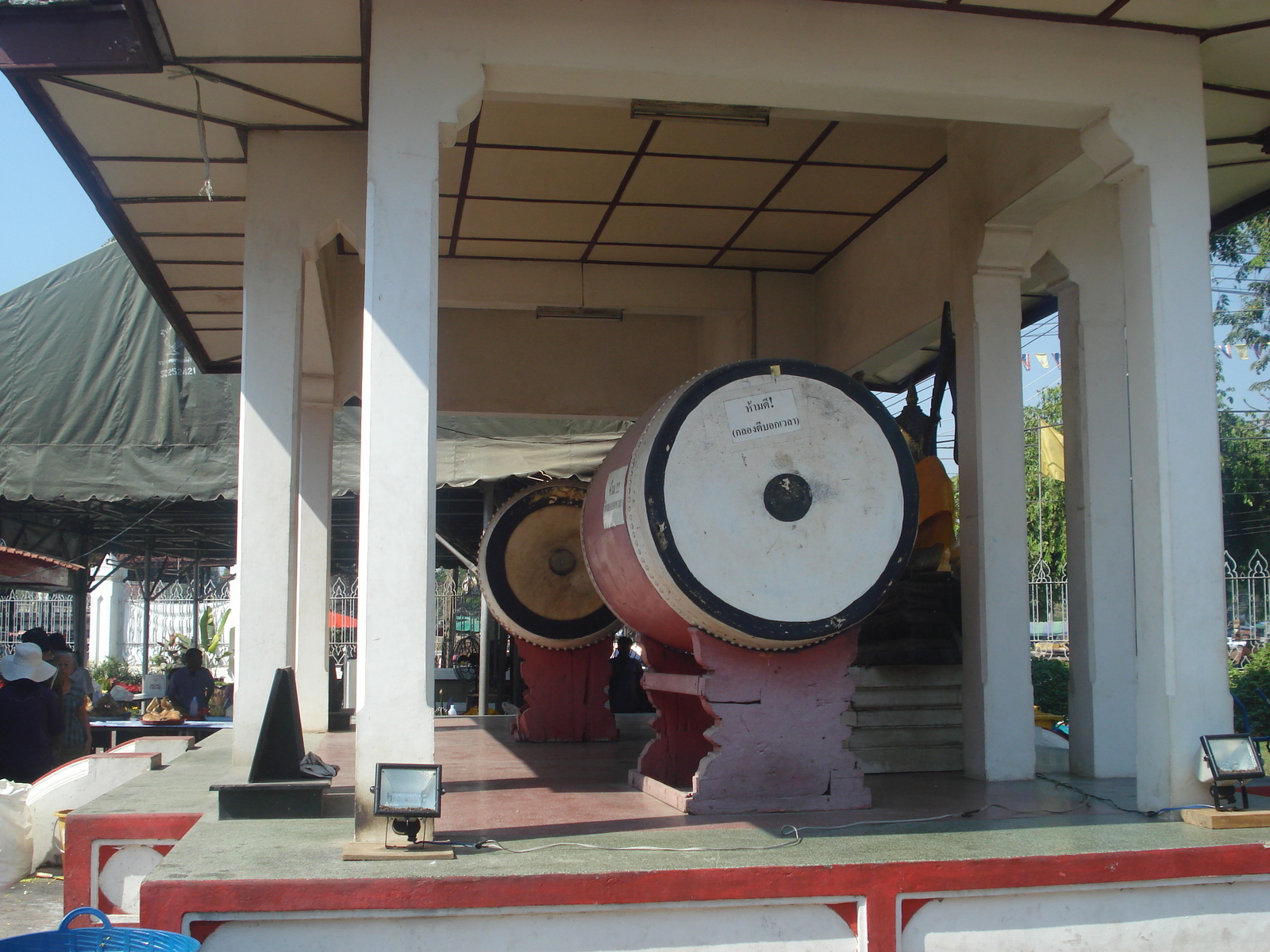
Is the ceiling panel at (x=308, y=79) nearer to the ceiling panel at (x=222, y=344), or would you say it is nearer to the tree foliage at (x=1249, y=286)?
the ceiling panel at (x=222, y=344)

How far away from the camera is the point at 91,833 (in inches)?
181

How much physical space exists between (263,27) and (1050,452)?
99.0ft

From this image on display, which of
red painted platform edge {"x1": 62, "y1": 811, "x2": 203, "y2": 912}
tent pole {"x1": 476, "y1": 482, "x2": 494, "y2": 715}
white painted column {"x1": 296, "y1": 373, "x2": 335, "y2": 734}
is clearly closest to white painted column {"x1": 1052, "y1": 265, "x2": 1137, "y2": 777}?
red painted platform edge {"x1": 62, "y1": 811, "x2": 203, "y2": 912}

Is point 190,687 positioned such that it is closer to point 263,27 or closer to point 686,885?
point 263,27

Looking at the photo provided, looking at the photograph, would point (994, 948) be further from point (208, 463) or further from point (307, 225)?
point (208, 463)

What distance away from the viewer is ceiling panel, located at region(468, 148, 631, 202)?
7703 mm

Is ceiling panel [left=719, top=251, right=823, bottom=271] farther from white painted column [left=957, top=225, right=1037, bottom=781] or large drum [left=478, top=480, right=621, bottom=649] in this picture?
white painted column [left=957, top=225, right=1037, bottom=781]

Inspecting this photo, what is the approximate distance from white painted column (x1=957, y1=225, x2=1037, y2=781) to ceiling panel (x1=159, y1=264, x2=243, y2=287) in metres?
5.68

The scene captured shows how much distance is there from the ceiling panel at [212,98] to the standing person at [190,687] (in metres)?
8.39

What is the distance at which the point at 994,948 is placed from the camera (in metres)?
3.85

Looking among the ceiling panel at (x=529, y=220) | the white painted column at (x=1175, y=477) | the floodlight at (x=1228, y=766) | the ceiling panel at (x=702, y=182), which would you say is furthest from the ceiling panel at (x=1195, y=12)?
the ceiling panel at (x=529, y=220)

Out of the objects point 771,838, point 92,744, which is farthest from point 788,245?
point 92,744

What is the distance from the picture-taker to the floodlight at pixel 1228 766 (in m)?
4.65

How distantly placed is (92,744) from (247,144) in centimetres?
684
